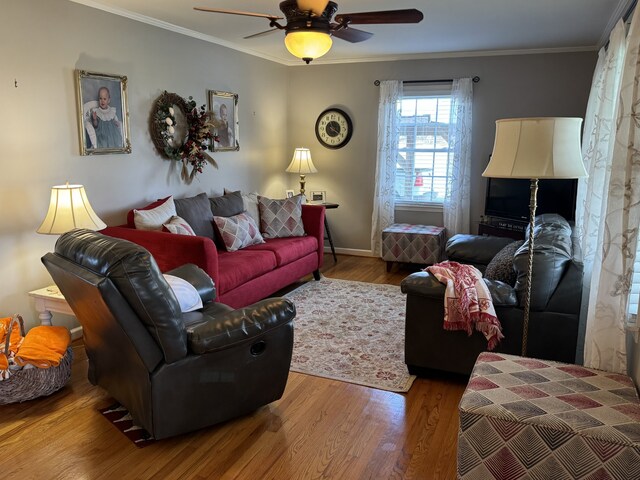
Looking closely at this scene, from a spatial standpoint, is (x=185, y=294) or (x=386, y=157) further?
(x=386, y=157)

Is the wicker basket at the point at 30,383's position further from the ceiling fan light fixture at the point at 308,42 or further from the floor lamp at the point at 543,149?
the floor lamp at the point at 543,149

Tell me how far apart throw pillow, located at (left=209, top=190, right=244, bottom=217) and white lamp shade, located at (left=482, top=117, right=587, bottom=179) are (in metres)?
3.06

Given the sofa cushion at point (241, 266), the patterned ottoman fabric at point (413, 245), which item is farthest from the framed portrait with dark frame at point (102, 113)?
the patterned ottoman fabric at point (413, 245)

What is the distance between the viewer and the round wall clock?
6.52m

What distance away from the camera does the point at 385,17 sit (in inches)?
112

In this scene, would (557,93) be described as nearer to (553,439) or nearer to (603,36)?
(603,36)

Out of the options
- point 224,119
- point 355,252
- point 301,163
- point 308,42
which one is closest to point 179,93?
point 224,119

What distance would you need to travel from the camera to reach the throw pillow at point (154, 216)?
3.96m

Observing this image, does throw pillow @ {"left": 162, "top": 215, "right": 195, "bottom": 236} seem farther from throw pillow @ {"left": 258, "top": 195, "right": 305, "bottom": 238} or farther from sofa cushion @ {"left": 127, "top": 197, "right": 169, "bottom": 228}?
throw pillow @ {"left": 258, "top": 195, "right": 305, "bottom": 238}

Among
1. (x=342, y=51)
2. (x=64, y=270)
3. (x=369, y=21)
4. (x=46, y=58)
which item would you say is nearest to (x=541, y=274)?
(x=369, y=21)

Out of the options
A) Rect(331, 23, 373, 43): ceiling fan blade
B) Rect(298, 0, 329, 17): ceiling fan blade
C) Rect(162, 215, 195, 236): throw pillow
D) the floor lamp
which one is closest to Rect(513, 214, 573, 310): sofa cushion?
the floor lamp

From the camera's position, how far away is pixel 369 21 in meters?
2.90

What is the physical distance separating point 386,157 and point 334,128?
83cm

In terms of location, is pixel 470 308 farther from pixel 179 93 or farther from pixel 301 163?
pixel 301 163
